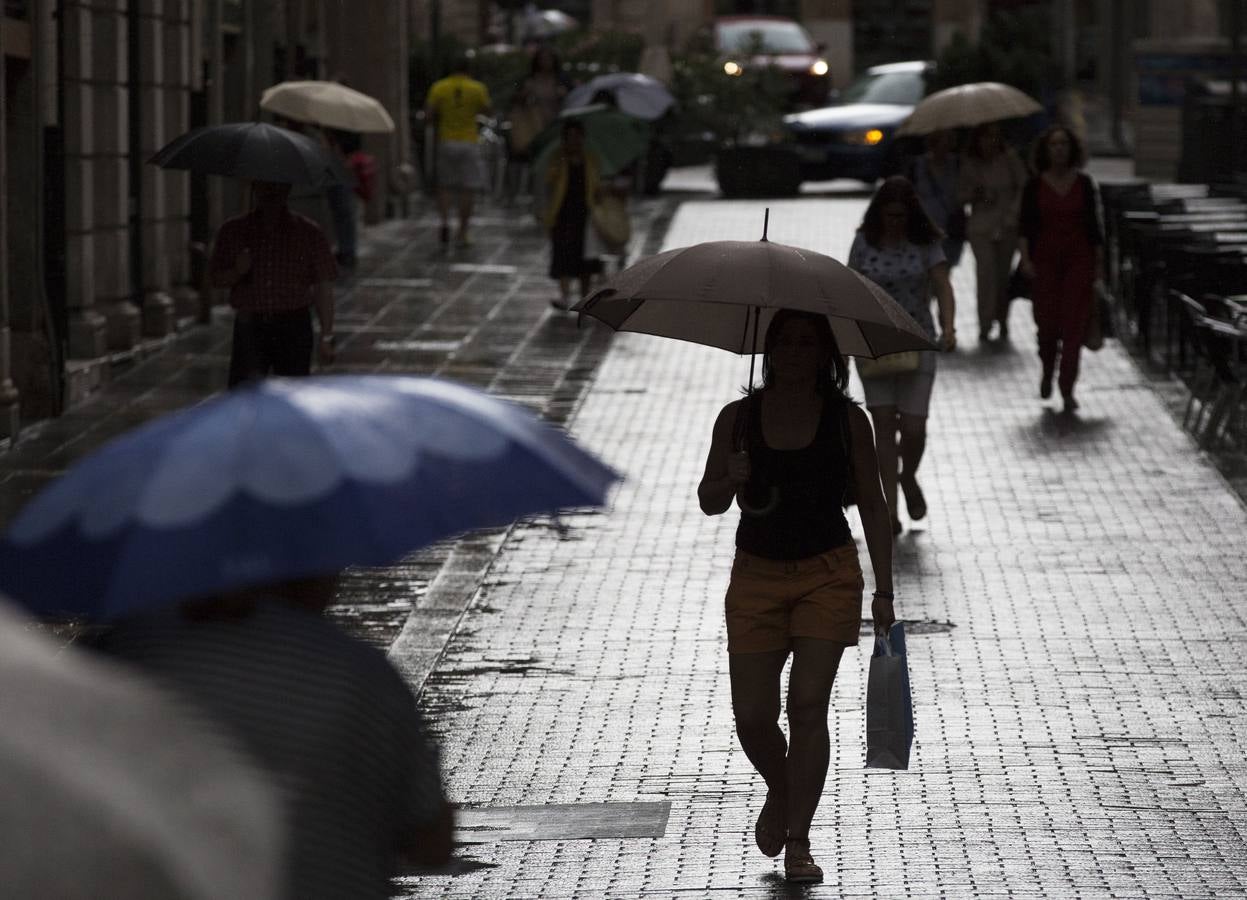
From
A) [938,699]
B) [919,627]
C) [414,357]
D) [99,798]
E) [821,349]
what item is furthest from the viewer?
[414,357]

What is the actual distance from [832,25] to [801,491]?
5114cm

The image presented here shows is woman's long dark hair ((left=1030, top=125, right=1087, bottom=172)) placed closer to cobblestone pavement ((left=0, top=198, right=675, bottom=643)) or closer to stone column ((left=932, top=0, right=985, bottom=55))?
cobblestone pavement ((left=0, top=198, right=675, bottom=643))

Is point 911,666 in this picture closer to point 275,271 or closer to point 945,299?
point 945,299

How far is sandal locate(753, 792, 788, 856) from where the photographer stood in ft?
21.0

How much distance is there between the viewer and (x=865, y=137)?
104ft

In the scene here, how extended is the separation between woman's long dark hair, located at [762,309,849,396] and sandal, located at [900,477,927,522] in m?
5.02

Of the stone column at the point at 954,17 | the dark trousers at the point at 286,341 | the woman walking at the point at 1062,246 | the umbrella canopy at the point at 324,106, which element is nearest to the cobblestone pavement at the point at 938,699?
the woman walking at the point at 1062,246

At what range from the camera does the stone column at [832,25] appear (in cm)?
5597

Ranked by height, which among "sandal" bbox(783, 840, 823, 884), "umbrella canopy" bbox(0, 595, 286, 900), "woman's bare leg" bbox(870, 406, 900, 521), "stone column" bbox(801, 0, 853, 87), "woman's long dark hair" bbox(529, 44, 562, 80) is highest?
"stone column" bbox(801, 0, 853, 87)

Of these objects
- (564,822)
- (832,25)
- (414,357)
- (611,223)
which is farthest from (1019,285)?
(832,25)

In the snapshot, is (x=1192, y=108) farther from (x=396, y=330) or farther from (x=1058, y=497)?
(x=1058, y=497)

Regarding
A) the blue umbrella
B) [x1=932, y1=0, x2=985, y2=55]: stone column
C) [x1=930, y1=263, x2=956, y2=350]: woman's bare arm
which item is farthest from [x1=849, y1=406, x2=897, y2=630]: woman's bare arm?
[x1=932, y1=0, x2=985, y2=55]: stone column

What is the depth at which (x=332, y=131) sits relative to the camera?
21.9 meters

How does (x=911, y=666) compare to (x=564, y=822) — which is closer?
(x=564, y=822)
